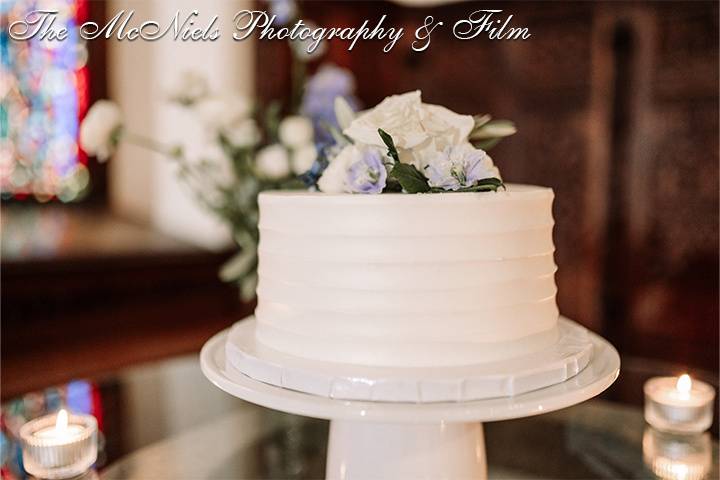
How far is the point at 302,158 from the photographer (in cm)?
161

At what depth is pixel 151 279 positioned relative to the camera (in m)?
2.93

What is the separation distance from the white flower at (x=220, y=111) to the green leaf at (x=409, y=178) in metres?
0.83

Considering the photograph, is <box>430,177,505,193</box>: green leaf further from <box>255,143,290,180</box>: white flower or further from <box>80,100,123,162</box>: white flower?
<box>80,100,123,162</box>: white flower

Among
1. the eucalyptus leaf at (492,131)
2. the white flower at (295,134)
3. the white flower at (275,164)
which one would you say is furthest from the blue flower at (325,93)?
the eucalyptus leaf at (492,131)

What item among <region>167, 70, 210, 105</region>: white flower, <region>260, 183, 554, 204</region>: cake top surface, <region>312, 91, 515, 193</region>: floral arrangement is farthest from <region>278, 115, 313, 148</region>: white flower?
<region>260, 183, 554, 204</region>: cake top surface

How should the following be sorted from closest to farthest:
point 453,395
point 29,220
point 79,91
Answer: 1. point 453,395
2. point 29,220
3. point 79,91

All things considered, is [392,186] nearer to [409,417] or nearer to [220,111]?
[409,417]

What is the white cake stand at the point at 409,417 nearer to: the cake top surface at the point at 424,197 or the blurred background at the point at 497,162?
the cake top surface at the point at 424,197

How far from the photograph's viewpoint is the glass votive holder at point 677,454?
1188mm

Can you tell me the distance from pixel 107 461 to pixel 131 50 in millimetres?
2226

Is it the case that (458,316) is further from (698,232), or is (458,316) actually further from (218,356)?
(698,232)

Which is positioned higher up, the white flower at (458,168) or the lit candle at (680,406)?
the white flower at (458,168)

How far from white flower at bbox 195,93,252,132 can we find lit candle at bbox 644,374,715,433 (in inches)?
42.6

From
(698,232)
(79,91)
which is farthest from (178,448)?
→ (698,232)
